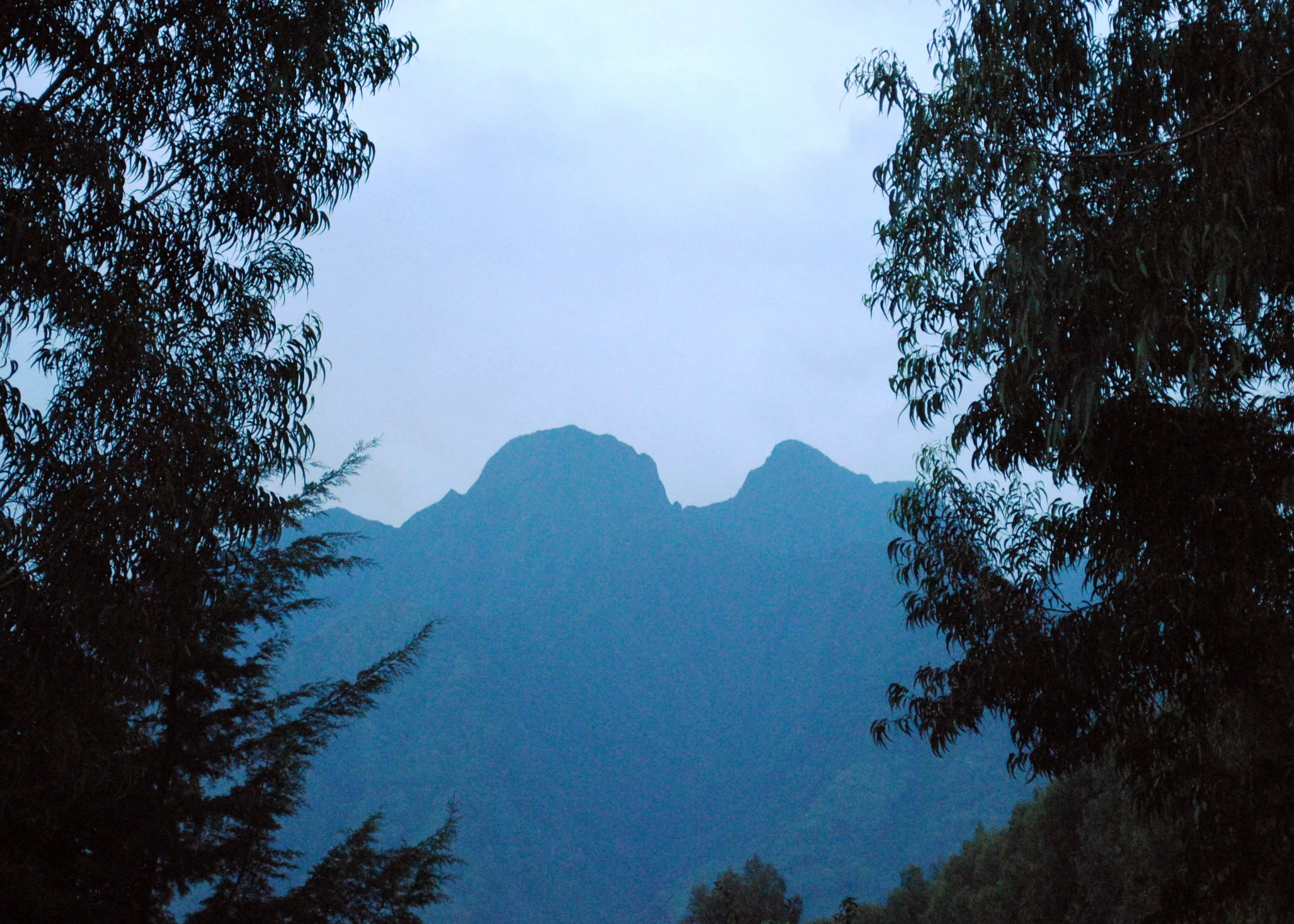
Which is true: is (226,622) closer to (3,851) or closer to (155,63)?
(3,851)

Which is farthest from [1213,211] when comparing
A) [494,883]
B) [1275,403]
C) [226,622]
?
[494,883]

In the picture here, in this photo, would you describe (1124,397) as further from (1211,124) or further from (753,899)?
(753,899)

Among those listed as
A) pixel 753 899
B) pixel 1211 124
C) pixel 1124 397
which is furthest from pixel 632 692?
pixel 1211 124

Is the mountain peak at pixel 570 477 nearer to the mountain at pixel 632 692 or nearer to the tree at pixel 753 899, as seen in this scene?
the mountain at pixel 632 692

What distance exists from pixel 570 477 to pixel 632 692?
35.6 metres

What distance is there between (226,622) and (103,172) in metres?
5.00

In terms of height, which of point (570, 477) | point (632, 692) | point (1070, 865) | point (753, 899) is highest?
point (570, 477)

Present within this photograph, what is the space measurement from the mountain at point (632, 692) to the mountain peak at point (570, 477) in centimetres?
38

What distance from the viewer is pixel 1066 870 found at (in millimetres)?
17531

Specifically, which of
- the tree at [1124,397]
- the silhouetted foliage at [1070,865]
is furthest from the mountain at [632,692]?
the tree at [1124,397]

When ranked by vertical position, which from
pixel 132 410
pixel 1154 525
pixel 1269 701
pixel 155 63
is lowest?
pixel 1269 701

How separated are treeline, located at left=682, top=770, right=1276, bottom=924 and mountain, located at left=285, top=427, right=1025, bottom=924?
49.6 m

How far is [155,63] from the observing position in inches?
219

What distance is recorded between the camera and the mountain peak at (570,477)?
440 ft
